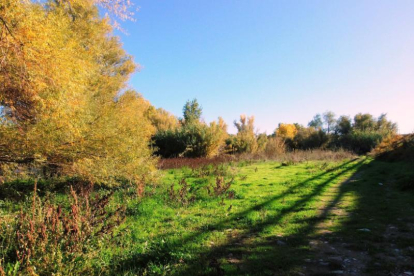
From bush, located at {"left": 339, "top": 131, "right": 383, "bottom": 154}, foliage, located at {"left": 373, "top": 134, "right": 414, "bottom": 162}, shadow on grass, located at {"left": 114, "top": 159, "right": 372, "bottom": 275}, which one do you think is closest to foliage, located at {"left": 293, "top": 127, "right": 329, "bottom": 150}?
bush, located at {"left": 339, "top": 131, "right": 383, "bottom": 154}

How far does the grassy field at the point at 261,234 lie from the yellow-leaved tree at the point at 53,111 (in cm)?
120

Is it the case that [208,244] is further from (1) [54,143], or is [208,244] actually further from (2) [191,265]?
(1) [54,143]

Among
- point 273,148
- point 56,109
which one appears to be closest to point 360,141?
point 273,148

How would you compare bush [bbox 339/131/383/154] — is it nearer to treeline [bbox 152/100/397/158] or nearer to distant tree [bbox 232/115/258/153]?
treeline [bbox 152/100/397/158]

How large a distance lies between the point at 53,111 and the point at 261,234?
493 centimetres

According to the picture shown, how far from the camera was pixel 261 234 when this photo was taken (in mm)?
4621

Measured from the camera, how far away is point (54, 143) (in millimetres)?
6000

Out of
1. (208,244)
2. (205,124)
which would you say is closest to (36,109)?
(208,244)

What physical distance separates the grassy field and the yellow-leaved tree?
1.20 meters

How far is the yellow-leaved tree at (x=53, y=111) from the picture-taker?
4551 mm

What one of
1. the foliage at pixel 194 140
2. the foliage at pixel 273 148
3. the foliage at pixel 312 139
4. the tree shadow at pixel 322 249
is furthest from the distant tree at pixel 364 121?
the tree shadow at pixel 322 249

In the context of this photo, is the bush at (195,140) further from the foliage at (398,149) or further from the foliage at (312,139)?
the foliage at (312,139)

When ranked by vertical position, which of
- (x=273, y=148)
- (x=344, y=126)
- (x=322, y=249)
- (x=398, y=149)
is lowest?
(x=322, y=249)

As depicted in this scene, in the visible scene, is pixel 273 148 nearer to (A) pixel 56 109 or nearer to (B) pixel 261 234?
(B) pixel 261 234
